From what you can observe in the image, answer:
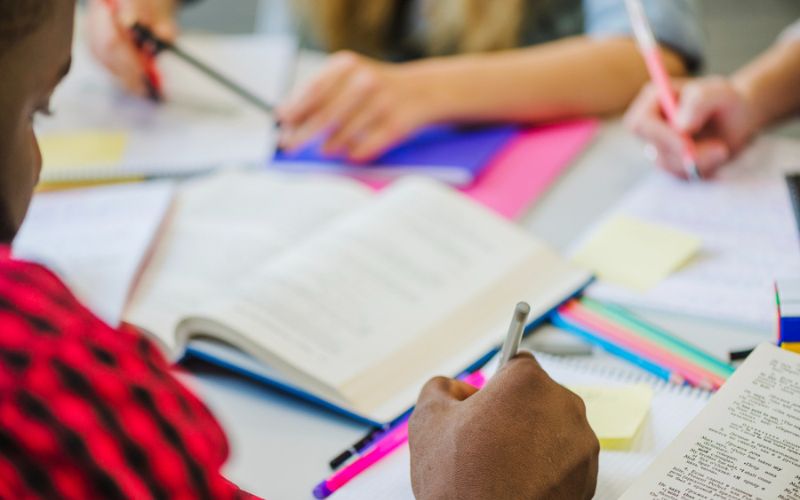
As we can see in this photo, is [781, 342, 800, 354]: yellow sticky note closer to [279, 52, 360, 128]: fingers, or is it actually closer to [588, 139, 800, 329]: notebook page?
[588, 139, 800, 329]: notebook page

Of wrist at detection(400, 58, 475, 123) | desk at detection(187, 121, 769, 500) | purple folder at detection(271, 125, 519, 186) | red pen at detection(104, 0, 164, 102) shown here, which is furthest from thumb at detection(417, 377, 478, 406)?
red pen at detection(104, 0, 164, 102)

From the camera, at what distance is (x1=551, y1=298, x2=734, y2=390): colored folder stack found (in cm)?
65

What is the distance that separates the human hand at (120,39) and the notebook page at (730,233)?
0.64 meters

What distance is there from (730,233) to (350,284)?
0.36 metres

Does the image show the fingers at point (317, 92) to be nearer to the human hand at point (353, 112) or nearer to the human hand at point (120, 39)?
the human hand at point (353, 112)

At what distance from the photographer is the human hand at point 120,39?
1.15 m

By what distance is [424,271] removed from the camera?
0.79 meters

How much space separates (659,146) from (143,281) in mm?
549

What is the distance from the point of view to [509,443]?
0.50 meters

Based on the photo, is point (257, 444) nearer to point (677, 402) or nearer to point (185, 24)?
point (677, 402)

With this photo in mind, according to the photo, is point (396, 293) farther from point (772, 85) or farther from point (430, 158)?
point (772, 85)

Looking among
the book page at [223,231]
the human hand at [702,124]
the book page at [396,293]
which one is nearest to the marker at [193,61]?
the book page at [223,231]

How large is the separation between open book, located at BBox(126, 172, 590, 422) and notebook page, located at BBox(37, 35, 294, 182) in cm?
12

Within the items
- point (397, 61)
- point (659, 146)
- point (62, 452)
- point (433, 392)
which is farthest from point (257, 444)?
point (397, 61)
